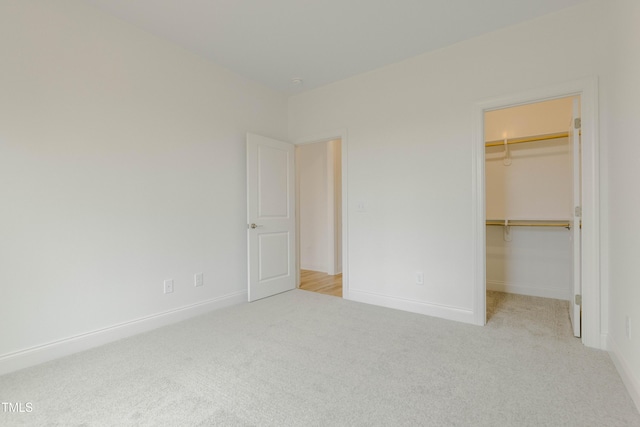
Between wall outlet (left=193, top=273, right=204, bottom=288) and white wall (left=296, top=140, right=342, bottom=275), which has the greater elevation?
white wall (left=296, top=140, right=342, bottom=275)

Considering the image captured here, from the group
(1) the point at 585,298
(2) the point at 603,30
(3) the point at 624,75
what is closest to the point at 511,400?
(1) the point at 585,298

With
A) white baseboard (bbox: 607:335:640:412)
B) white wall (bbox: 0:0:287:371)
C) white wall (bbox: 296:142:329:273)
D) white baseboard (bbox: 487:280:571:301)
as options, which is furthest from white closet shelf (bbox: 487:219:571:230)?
white wall (bbox: 0:0:287:371)

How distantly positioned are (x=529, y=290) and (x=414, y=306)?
65.7 inches

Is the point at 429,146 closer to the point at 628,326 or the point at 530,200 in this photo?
the point at 530,200

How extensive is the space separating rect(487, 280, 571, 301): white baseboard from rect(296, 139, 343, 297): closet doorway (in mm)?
Answer: 2115

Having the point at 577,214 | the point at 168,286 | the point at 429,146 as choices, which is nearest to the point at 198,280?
the point at 168,286

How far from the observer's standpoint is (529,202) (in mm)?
3641

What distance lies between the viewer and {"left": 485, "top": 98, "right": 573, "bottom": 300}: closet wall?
3471mm

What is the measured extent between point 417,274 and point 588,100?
1987mm

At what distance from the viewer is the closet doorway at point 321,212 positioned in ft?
16.4

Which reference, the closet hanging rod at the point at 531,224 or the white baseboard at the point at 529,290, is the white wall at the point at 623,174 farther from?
the white baseboard at the point at 529,290

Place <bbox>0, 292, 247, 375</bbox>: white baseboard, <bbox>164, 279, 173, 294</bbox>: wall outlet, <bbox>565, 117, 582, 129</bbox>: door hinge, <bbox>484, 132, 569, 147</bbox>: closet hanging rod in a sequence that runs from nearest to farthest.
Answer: <bbox>0, 292, 247, 375</bbox>: white baseboard < <bbox>565, 117, 582, 129</bbox>: door hinge < <bbox>164, 279, 173, 294</bbox>: wall outlet < <bbox>484, 132, 569, 147</bbox>: closet hanging rod

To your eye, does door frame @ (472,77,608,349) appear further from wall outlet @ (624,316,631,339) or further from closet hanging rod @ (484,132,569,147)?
closet hanging rod @ (484,132,569,147)

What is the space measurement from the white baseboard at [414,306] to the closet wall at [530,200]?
1409 mm
